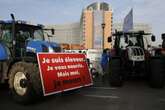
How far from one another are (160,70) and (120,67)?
162cm

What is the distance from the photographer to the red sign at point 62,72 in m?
9.22

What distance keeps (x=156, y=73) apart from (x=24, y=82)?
597 cm

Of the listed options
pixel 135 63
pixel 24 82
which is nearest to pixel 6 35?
pixel 24 82

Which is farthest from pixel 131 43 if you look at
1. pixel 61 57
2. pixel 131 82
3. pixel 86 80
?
pixel 61 57

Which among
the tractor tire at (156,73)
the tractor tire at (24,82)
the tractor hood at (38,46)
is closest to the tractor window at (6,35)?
the tractor hood at (38,46)

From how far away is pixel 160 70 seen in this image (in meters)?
13.3

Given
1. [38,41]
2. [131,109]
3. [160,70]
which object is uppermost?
[38,41]

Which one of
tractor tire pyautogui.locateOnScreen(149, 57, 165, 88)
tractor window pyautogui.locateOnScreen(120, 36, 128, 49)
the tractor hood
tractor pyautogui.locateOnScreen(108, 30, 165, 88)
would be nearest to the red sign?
the tractor hood

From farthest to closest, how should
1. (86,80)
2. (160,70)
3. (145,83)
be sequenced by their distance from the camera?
(145,83) < (160,70) < (86,80)

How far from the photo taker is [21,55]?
1126 cm

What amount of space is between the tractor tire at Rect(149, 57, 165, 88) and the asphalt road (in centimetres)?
59

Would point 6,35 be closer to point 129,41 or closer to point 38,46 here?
point 38,46

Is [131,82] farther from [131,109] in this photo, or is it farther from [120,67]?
[131,109]

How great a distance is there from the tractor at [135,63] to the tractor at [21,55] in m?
2.89
